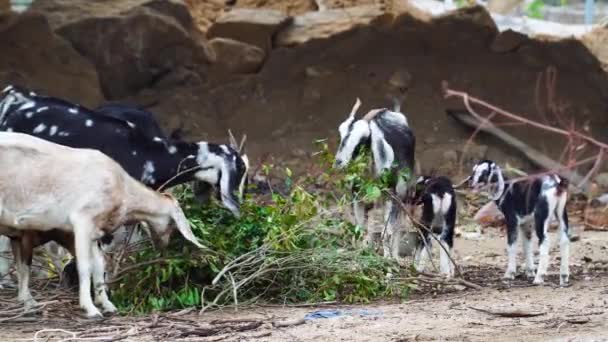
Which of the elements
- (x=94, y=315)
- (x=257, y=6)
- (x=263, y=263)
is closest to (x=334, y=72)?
(x=257, y=6)

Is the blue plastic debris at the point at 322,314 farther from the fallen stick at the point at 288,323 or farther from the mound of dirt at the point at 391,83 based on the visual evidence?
the mound of dirt at the point at 391,83

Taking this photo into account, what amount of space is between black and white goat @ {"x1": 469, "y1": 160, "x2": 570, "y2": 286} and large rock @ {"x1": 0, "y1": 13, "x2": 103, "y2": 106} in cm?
704

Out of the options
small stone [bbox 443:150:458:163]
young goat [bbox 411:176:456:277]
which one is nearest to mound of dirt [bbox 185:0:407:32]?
small stone [bbox 443:150:458:163]

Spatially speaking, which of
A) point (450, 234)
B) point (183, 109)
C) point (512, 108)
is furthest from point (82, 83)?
point (450, 234)

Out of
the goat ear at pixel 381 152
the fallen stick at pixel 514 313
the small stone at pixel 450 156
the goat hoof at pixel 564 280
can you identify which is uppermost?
the small stone at pixel 450 156

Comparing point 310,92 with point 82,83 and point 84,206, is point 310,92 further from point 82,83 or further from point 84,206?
point 84,206

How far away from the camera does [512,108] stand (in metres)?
17.6

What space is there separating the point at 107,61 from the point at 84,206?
851cm

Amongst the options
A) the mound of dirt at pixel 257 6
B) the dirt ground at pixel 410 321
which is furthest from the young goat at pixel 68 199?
the mound of dirt at pixel 257 6

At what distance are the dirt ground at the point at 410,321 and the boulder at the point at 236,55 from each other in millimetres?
7585

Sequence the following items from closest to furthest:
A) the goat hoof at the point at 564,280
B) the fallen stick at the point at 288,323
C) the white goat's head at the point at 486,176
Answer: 1. the fallen stick at the point at 288,323
2. the goat hoof at the point at 564,280
3. the white goat's head at the point at 486,176

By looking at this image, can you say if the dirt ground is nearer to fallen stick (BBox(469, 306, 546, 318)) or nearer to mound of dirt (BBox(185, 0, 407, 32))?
fallen stick (BBox(469, 306, 546, 318))

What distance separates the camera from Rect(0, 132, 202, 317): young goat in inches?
320

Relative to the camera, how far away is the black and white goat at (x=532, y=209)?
10.3 meters
